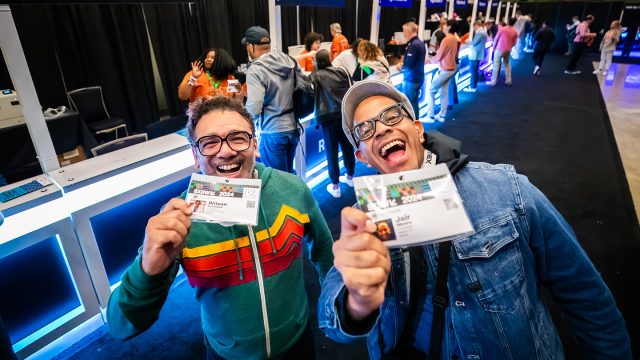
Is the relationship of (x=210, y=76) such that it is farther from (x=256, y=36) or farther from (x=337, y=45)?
(x=337, y=45)

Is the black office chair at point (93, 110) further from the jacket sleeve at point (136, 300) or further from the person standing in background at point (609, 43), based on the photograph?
the person standing in background at point (609, 43)

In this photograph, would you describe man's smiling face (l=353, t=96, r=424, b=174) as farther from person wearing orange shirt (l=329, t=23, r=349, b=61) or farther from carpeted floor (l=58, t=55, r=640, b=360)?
person wearing orange shirt (l=329, t=23, r=349, b=61)

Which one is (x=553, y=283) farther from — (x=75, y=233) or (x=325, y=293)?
(x=75, y=233)

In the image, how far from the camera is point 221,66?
3.45 meters

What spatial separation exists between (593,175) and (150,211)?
5293 millimetres

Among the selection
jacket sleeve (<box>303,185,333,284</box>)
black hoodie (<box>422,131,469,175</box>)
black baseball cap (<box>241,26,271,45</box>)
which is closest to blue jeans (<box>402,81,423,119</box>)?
black baseball cap (<box>241,26,271,45</box>)

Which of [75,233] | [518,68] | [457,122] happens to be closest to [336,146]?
[75,233]

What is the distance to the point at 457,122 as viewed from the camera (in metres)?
7.00

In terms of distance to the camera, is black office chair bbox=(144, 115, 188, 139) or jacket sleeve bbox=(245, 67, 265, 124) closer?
jacket sleeve bbox=(245, 67, 265, 124)

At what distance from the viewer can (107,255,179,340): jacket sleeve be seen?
98 cm

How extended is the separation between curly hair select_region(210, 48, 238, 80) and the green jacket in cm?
246

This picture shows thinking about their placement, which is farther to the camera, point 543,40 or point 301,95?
point 543,40

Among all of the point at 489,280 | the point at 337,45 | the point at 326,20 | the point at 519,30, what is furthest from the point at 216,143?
the point at 519,30

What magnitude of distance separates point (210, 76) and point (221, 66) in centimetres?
18
